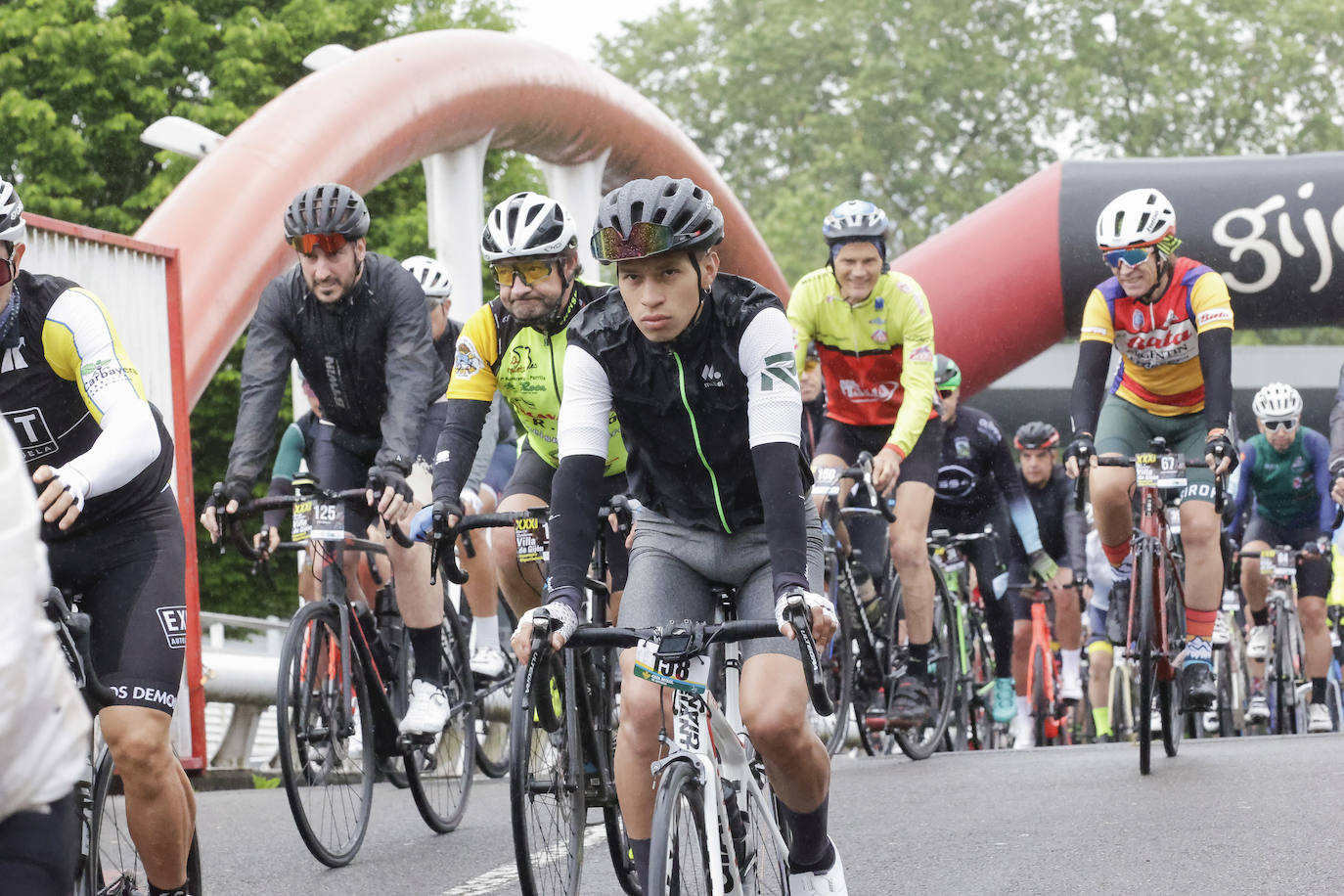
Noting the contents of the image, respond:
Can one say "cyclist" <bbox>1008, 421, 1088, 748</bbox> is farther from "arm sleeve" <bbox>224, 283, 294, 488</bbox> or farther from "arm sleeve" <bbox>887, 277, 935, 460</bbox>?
"arm sleeve" <bbox>224, 283, 294, 488</bbox>

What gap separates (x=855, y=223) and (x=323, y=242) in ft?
9.59

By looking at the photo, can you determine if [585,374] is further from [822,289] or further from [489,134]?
[489,134]

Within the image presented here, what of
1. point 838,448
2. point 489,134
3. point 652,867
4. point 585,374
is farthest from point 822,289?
point 489,134

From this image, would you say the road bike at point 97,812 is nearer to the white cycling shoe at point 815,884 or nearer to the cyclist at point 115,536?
the cyclist at point 115,536

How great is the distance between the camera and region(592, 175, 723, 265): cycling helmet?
4648 mm

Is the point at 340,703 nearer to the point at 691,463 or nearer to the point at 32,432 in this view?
the point at 32,432

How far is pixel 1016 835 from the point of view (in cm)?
757

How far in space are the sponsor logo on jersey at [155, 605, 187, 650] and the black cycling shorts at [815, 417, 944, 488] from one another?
573 cm

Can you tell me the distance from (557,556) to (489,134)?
589 inches

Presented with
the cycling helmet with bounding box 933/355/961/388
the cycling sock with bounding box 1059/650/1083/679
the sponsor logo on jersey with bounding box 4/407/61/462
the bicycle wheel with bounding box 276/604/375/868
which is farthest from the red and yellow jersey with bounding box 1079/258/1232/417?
the cycling sock with bounding box 1059/650/1083/679

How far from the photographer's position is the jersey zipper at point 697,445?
4.85 meters

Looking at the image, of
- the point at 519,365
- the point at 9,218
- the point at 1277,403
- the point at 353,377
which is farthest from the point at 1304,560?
the point at 9,218

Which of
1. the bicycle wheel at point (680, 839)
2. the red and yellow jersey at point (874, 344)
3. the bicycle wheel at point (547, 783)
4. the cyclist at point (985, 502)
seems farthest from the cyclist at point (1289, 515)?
the bicycle wheel at point (680, 839)

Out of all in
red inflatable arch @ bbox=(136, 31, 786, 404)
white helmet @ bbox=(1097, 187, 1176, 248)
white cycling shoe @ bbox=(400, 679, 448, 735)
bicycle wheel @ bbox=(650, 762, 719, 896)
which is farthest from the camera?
red inflatable arch @ bbox=(136, 31, 786, 404)
